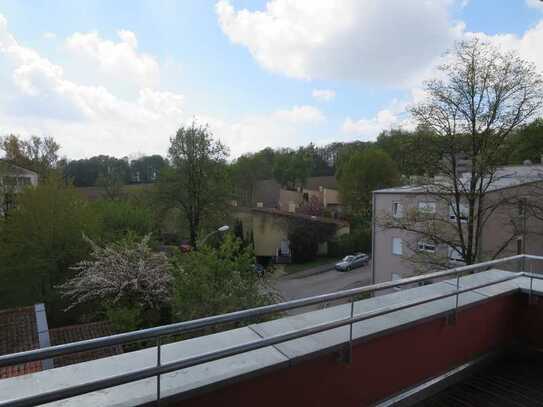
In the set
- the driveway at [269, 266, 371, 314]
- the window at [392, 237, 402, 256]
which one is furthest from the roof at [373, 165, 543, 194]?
the driveway at [269, 266, 371, 314]

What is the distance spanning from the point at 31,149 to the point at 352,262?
30.8 meters

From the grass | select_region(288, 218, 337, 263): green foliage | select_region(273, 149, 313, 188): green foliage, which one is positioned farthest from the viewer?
select_region(273, 149, 313, 188): green foliage

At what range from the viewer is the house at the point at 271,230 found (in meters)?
32.3

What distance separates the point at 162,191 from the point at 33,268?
38.4ft

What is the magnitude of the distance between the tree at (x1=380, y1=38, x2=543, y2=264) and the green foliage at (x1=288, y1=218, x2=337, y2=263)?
1856 centimetres

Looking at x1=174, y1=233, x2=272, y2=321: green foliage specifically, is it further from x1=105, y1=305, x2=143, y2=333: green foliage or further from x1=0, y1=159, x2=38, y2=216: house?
x1=0, y1=159, x2=38, y2=216: house

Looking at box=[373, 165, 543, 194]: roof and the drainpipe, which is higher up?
box=[373, 165, 543, 194]: roof

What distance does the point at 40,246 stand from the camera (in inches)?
575

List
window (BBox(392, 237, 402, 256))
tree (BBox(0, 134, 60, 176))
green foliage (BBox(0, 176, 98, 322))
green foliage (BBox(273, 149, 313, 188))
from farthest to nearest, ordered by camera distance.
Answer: green foliage (BBox(273, 149, 313, 188)) → tree (BBox(0, 134, 60, 176)) → window (BBox(392, 237, 402, 256)) → green foliage (BBox(0, 176, 98, 322))

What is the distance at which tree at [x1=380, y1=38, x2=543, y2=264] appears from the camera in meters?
12.2

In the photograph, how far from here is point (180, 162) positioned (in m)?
25.7

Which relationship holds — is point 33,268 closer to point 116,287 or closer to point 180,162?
point 116,287

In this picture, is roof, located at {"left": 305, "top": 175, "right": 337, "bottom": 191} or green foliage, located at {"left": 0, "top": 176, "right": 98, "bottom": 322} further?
roof, located at {"left": 305, "top": 175, "right": 337, "bottom": 191}

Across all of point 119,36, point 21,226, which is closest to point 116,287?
point 21,226
